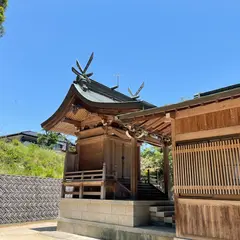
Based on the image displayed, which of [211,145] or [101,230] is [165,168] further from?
[211,145]

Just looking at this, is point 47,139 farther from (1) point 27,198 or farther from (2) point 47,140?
(1) point 27,198

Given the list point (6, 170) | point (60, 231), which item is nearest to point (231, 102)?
point (60, 231)

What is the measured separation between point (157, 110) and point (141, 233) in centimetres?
303

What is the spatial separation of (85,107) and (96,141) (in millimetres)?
1395

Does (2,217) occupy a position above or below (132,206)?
below

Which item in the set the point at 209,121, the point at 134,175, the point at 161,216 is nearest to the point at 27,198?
the point at 134,175

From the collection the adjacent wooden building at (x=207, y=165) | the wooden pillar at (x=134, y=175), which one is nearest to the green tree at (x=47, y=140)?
the wooden pillar at (x=134, y=175)

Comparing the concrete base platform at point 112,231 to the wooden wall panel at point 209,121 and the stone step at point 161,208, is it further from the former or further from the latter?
the wooden wall panel at point 209,121

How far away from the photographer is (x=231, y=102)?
4.68 meters

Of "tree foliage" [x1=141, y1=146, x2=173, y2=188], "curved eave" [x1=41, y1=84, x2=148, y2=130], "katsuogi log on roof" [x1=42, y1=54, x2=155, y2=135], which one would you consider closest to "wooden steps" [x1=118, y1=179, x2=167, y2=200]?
"katsuogi log on roof" [x1=42, y1=54, x2=155, y2=135]

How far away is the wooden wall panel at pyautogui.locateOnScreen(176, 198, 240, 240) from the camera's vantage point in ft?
14.2

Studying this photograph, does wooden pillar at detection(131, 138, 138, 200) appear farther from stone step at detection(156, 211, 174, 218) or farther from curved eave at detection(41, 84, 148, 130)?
curved eave at detection(41, 84, 148, 130)

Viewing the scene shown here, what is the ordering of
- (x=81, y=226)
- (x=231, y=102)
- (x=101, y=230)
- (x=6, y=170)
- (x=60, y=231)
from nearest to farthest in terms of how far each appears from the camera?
(x=231, y=102), (x=101, y=230), (x=81, y=226), (x=60, y=231), (x=6, y=170)

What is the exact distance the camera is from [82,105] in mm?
8109
